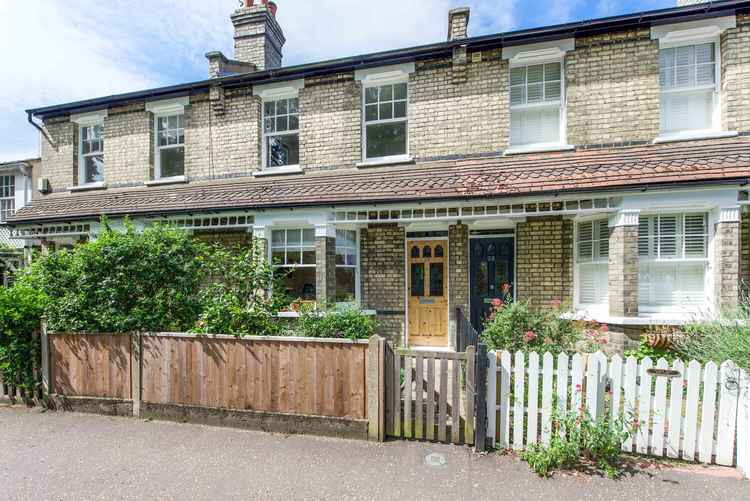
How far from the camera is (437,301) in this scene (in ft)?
27.0

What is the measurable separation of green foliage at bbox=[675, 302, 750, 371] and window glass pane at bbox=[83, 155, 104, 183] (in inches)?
547

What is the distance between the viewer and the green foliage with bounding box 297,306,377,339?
5.42 metres

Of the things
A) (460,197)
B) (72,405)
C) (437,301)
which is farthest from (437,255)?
(72,405)

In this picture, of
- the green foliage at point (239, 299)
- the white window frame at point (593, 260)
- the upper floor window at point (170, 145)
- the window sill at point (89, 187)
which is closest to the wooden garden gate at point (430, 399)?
the green foliage at point (239, 299)

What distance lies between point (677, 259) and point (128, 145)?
12.9 m

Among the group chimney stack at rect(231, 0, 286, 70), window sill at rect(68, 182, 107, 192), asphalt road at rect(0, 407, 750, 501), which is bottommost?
asphalt road at rect(0, 407, 750, 501)

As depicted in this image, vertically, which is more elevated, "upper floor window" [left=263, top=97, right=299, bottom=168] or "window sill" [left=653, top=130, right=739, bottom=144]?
"upper floor window" [left=263, top=97, right=299, bottom=168]

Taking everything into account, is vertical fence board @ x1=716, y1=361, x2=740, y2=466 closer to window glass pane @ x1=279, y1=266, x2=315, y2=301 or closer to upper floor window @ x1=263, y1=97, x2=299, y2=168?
window glass pane @ x1=279, y1=266, x2=315, y2=301

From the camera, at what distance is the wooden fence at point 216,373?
4285 mm

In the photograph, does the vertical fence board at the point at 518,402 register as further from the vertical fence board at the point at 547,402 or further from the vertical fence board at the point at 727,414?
the vertical fence board at the point at 727,414

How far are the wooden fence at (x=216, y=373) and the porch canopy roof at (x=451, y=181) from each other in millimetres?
3539

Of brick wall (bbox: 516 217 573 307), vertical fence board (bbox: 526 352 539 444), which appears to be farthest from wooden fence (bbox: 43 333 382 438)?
brick wall (bbox: 516 217 573 307)

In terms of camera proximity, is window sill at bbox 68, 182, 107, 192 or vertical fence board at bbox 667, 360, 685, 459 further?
window sill at bbox 68, 182, 107, 192

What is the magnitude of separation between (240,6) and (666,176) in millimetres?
11143
